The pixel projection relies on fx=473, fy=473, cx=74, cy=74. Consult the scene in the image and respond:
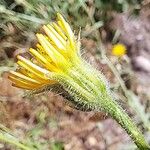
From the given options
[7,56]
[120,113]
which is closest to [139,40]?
[7,56]

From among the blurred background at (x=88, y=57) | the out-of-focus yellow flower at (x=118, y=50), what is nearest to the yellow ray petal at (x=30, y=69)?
the blurred background at (x=88, y=57)

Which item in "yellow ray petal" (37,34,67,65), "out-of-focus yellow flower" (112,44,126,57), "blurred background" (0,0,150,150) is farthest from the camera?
"out-of-focus yellow flower" (112,44,126,57)

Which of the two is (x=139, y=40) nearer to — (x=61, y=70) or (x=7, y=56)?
(x=7, y=56)

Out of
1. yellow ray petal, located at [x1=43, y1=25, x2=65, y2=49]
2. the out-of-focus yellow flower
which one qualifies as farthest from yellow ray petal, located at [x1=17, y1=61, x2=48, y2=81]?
the out-of-focus yellow flower

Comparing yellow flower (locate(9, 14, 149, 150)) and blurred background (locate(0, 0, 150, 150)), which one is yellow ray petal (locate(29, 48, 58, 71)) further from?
blurred background (locate(0, 0, 150, 150))

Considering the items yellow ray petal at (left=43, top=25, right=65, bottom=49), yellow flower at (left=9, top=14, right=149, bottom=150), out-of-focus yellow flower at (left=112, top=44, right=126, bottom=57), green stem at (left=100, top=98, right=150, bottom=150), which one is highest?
yellow ray petal at (left=43, top=25, right=65, bottom=49)

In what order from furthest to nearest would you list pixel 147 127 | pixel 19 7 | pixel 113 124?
pixel 19 7
pixel 113 124
pixel 147 127
